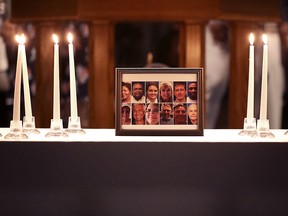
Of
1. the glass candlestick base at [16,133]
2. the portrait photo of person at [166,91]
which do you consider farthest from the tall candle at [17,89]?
the portrait photo of person at [166,91]

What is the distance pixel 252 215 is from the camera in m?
1.38

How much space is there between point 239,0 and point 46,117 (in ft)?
5.75

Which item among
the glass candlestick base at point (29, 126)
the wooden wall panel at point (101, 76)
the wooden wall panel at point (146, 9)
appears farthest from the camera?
the wooden wall panel at point (101, 76)

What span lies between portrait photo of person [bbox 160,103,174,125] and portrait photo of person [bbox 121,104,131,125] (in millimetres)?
98

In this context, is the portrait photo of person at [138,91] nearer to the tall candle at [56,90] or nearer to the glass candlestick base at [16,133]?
the tall candle at [56,90]

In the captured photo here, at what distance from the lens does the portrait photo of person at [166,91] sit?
1473 millimetres

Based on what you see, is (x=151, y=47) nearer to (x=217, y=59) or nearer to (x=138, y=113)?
(x=217, y=59)

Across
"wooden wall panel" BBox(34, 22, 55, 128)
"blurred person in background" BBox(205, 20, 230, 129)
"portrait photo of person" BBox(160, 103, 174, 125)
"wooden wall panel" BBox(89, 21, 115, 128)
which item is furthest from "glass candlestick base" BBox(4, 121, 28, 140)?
"blurred person in background" BBox(205, 20, 230, 129)

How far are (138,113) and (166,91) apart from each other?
106mm

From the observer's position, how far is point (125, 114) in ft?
4.82

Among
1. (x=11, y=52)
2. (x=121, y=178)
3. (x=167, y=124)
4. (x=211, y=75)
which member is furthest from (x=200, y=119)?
(x=11, y=52)

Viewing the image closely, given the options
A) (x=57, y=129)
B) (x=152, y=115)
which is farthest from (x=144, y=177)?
(x=57, y=129)

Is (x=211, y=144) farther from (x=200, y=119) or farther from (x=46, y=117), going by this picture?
(x=46, y=117)

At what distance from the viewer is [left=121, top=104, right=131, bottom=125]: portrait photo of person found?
147 cm
